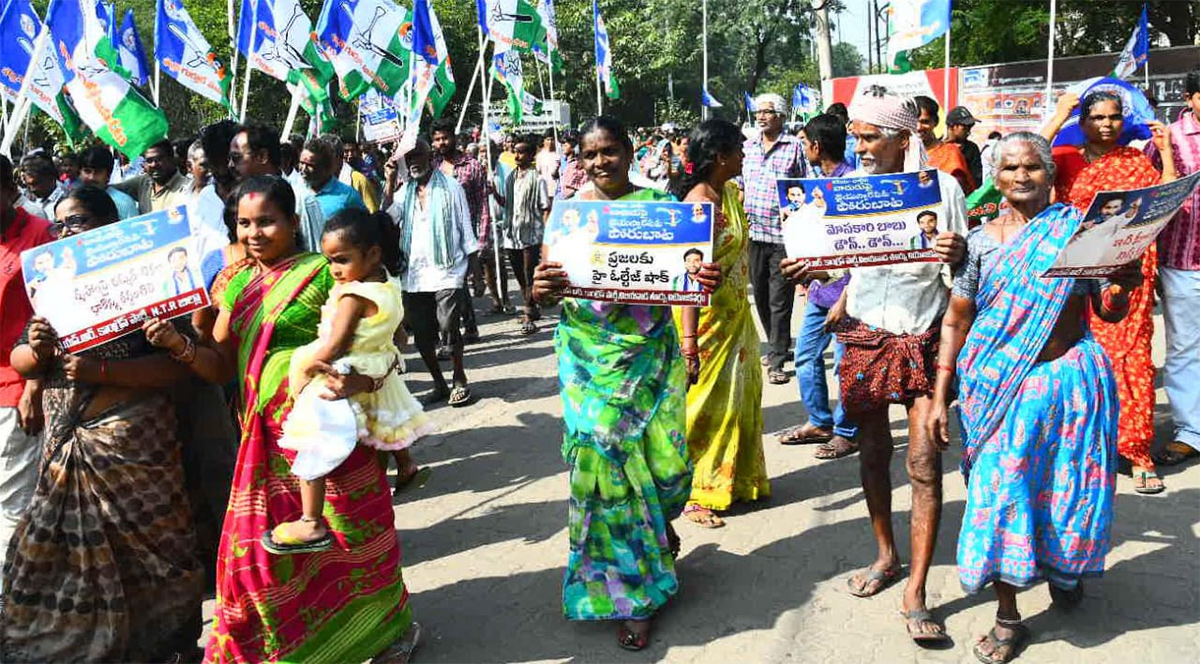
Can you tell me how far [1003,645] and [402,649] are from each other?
215cm

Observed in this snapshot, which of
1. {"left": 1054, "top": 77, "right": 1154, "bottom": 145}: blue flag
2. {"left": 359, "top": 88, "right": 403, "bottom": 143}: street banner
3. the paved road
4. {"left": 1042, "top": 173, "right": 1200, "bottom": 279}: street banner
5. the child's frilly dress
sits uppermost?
{"left": 359, "top": 88, "right": 403, "bottom": 143}: street banner

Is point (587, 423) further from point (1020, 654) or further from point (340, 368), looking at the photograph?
point (1020, 654)

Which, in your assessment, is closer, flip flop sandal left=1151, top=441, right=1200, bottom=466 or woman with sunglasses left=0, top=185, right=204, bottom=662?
woman with sunglasses left=0, top=185, right=204, bottom=662

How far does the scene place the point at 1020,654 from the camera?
11.2 feet

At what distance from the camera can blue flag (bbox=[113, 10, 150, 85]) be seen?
1030 centimetres

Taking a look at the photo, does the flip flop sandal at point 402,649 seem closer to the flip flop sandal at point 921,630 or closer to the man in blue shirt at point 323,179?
the flip flop sandal at point 921,630

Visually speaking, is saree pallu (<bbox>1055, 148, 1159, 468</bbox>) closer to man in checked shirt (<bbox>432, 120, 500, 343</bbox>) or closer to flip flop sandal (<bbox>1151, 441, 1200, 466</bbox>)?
flip flop sandal (<bbox>1151, 441, 1200, 466</bbox>)

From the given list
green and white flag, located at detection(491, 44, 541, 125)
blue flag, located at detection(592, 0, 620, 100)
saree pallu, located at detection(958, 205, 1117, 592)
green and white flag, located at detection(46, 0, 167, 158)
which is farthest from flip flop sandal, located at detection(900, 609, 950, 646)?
blue flag, located at detection(592, 0, 620, 100)

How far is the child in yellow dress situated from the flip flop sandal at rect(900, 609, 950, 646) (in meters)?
2.10

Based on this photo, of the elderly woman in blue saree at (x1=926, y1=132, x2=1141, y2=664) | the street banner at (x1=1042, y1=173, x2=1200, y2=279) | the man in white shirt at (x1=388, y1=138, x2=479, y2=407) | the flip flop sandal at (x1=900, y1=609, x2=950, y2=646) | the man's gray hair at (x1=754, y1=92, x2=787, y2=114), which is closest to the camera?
the street banner at (x1=1042, y1=173, x2=1200, y2=279)

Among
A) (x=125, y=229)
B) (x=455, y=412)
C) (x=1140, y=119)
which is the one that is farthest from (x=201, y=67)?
(x=1140, y=119)

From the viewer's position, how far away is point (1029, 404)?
3295 mm

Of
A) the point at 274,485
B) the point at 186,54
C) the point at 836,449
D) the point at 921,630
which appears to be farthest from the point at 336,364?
the point at 186,54

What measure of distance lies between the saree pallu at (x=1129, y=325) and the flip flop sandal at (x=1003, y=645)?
79.4 inches
